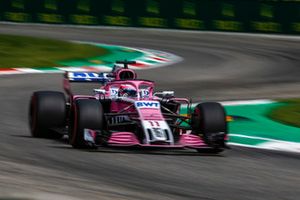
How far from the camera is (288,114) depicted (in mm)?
13773

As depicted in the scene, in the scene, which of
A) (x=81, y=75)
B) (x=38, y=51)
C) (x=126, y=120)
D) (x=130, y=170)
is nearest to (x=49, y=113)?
(x=126, y=120)

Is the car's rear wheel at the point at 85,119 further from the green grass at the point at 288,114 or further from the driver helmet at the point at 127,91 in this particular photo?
the green grass at the point at 288,114

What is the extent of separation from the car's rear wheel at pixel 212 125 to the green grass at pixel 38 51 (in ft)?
36.1

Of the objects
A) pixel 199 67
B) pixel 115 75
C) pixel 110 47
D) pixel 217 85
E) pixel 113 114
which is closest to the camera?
pixel 113 114

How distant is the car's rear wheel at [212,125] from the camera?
397 inches

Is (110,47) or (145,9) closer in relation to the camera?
(110,47)

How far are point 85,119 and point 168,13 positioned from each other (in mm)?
22862

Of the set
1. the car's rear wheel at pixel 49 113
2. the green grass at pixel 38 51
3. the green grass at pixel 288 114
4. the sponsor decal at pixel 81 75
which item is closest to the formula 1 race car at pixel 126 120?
the car's rear wheel at pixel 49 113

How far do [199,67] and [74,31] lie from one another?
1019 cm

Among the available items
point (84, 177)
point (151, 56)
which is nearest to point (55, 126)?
point (84, 177)

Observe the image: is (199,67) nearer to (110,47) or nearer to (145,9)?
(110,47)

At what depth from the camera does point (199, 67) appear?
2258cm

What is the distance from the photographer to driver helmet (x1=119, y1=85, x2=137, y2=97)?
1099 cm

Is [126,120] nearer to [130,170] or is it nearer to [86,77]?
[86,77]
